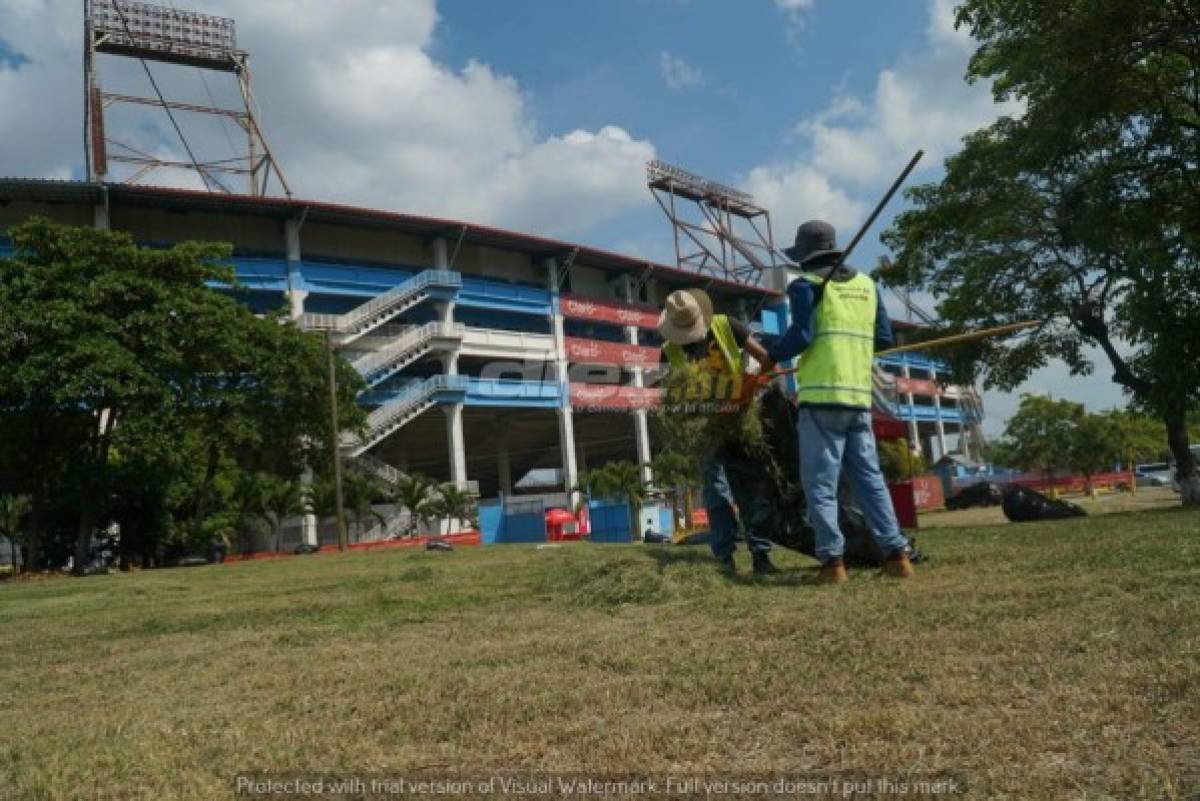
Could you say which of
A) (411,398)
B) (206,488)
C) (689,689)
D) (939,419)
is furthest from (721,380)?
(939,419)

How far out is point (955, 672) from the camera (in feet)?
8.05

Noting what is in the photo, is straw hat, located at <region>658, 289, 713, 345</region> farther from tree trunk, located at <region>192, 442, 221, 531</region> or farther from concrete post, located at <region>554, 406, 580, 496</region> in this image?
concrete post, located at <region>554, 406, 580, 496</region>

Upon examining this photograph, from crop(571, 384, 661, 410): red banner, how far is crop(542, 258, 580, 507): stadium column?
68 cm

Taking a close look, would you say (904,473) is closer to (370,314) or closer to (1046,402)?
(370,314)

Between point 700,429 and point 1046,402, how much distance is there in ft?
202

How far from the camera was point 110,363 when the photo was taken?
21.4m

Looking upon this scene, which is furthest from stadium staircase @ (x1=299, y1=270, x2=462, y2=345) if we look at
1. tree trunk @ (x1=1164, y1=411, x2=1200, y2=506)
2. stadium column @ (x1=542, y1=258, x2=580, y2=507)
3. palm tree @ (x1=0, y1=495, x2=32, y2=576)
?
tree trunk @ (x1=1164, y1=411, x2=1200, y2=506)

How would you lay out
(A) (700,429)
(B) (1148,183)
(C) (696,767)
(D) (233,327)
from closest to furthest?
(C) (696,767), (A) (700,429), (B) (1148,183), (D) (233,327)

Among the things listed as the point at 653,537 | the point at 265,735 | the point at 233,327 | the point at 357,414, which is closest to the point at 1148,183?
the point at 653,537

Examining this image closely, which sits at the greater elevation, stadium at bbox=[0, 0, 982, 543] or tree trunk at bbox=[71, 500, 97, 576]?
stadium at bbox=[0, 0, 982, 543]

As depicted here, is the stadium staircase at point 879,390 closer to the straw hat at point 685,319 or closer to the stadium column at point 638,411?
the straw hat at point 685,319

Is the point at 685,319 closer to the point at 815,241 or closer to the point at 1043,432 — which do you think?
the point at 815,241

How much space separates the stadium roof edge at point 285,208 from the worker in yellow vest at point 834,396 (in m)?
36.0

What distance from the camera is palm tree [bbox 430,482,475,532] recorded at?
1432 inches
